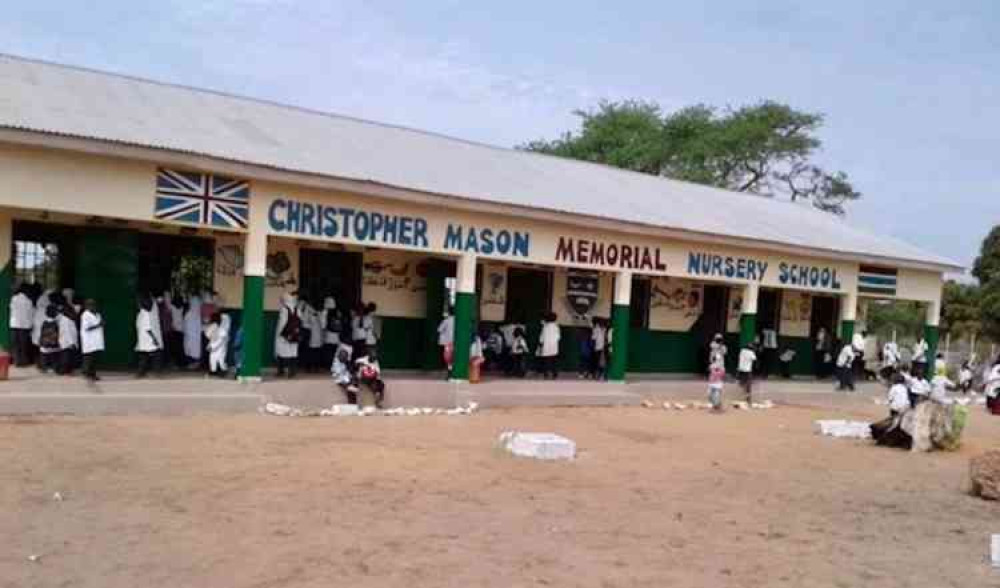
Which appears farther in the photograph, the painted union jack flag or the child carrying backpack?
the child carrying backpack

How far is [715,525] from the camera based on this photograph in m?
7.39

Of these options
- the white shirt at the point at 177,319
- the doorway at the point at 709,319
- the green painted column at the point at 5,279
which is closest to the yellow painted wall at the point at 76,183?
the green painted column at the point at 5,279

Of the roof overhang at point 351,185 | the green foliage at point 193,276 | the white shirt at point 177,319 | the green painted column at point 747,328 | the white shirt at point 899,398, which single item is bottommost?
the white shirt at point 899,398

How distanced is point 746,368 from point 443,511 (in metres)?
11.5

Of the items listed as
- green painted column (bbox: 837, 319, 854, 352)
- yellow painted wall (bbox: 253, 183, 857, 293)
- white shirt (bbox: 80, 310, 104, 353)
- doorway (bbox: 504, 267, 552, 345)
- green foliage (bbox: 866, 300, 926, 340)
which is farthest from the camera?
green foliage (bbox: 866, 300, 926, 340)

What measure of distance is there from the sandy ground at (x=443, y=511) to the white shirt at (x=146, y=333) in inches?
62.7

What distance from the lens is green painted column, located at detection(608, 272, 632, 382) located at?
16.8 metres

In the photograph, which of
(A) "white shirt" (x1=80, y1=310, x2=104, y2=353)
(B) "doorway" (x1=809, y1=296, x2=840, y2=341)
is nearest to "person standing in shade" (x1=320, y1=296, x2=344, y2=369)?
(A) "white shirt" (x1=80, y1=310, x2=104, y2=353)

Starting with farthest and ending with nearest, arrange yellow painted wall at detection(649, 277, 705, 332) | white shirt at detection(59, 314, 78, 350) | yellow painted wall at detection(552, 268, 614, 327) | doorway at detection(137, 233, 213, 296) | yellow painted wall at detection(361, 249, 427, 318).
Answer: yellow painted wall at detection(649, 277, 705, 332)
yellow painted wall at detection(552, 268, 614, 327)
yellow painted wall at detection(361, 249, 427, 318)
doorway at detection(137, 233, 213, 296)
white shirt at detection(59, 314, 78, 350)

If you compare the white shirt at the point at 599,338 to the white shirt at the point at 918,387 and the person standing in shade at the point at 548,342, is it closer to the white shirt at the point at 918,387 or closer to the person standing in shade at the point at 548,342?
the person standing in shade at the point at 548,342

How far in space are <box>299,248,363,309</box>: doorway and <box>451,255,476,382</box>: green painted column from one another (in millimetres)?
2005

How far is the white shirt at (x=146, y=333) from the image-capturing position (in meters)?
12.4

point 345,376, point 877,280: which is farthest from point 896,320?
point 345,376

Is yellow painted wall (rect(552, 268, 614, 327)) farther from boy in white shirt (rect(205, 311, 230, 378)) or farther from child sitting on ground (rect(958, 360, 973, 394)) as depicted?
child sitting on ground (rect(958, 360, 973, 394))
